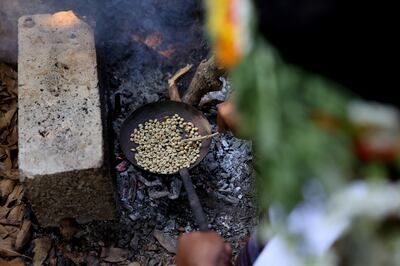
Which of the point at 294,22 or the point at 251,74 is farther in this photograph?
the point at 251,74

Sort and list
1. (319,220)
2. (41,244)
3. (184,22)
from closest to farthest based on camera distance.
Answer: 1. (319,220)
2. (41,244)
3. (184,22)

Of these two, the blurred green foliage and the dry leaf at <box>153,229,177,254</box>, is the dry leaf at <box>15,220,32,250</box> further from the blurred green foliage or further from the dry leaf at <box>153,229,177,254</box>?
the blurred green foliage

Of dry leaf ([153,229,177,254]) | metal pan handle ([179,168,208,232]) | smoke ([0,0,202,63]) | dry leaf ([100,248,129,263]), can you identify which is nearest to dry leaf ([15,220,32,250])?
dry leaf ([100,248,129,263])

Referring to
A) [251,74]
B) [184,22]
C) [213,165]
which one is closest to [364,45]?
[251,74]

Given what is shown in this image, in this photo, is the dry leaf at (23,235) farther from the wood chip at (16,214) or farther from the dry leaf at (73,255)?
the dry leaf at (73,255)

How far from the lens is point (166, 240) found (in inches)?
132

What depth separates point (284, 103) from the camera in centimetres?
122

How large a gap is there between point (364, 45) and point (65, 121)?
2131mm

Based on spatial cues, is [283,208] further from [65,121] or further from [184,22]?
[184,22]

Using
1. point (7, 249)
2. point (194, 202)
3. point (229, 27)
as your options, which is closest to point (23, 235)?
point (7, 249)

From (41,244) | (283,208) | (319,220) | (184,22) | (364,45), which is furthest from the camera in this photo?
(184,22)

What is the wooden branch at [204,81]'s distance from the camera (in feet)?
11.1

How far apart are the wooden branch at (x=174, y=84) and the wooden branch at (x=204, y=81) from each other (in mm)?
49

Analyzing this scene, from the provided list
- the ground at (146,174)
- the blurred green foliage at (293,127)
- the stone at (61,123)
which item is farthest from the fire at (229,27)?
the ground at (146,174)
